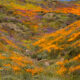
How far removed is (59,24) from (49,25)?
7.80 ft

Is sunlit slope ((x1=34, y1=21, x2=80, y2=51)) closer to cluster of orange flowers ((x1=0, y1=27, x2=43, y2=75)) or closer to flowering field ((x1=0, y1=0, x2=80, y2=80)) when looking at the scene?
flowering field ((x1=0, y1=0, x2=80, y2=80))

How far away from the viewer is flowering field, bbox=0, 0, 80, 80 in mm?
11977

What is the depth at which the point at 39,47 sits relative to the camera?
1036 inches

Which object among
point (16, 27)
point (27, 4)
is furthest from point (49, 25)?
point (27, 4)

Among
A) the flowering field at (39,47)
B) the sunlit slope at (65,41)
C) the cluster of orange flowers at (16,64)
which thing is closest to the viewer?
the cluster of orange flowers at (16,64)

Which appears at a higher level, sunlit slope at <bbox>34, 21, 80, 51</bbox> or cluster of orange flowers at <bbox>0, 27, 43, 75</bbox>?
cluster of orange flowers at <bbox>0, 27, 43, 75</bbox>

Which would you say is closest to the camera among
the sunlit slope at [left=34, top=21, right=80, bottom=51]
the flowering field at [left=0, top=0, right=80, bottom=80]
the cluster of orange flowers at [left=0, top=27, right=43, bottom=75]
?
the cluster of orange flowers at [left=0, top=27, right=43, bottom=75]

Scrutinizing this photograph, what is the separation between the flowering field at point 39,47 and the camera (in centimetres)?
1198

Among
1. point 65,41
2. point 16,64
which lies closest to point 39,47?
point 65,41

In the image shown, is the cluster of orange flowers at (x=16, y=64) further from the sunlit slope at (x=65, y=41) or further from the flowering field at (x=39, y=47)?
the sunlit slope at (x=65, y=41)

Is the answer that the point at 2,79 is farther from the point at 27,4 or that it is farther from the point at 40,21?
the point at 27,4

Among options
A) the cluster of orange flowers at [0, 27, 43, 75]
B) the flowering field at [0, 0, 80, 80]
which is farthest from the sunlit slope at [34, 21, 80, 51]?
the cluster of orange flowers at [0, 27, 43, 75]

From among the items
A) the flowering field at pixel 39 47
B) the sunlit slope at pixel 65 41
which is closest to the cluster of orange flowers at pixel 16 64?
the flowering field at pixel 39 47

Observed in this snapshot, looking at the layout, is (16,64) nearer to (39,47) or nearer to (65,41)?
(65,41)
